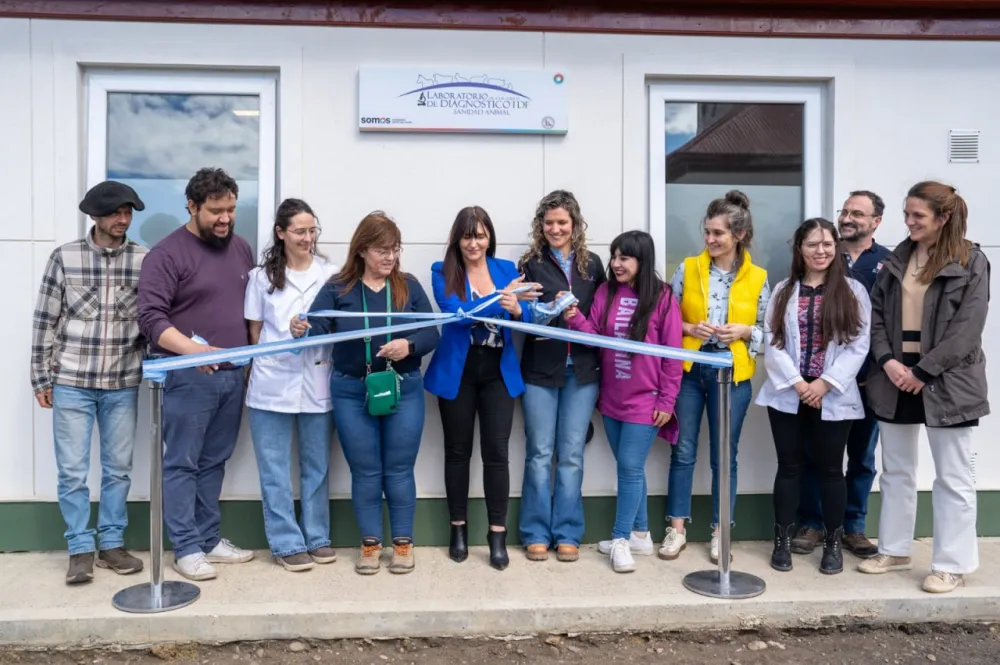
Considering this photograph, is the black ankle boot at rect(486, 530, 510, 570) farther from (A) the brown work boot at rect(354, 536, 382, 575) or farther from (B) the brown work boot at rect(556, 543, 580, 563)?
(A) the brown work boot at rect(354, 536, 382, 575)

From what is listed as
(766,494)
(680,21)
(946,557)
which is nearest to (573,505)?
(766,494)

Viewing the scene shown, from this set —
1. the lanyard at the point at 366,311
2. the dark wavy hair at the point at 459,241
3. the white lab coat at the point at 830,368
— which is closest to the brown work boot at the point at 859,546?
the white lab coat at the point at 830,368

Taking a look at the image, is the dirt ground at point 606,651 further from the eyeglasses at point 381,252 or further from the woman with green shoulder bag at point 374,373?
the eyeglasses at point 381,252

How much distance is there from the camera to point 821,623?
418 centimetres

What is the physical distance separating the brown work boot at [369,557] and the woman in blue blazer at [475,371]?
1.52 ft

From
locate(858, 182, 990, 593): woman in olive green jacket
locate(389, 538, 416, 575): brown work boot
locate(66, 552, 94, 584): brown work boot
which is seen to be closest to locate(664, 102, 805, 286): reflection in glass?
locate(858, 182, 990, 593): woman in olive green jacket

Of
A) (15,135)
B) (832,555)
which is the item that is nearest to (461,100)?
(15,135)

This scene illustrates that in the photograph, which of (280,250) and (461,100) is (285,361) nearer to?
(280,250)

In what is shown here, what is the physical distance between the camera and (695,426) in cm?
489

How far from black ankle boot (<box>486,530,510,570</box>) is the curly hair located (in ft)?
5.24

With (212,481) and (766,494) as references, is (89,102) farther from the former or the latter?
(766,494)

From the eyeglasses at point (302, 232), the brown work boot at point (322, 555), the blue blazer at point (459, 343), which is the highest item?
the eyeglasses at point (302, 232)

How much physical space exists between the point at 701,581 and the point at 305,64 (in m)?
3.85

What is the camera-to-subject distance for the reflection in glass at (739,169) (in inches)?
214
